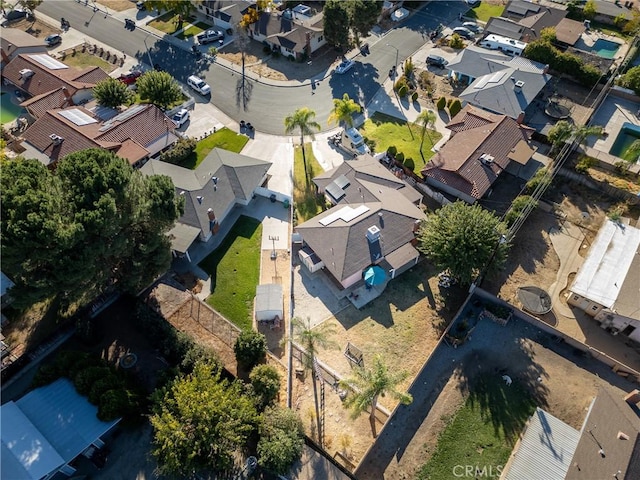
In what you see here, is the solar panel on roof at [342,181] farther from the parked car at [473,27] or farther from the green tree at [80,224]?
the parked car at [473,27]

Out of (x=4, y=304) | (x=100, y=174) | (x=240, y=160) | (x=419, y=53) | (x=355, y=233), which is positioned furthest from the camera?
(x=419, y=53)

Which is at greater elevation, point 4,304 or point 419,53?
point 419,53

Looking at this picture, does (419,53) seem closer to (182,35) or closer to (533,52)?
(533,52)

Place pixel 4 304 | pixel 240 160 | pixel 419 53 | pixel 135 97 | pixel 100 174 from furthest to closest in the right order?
pixel 419 53
pixel 135 97
pixel 240 160
pixel 4 304
pixel 100 174

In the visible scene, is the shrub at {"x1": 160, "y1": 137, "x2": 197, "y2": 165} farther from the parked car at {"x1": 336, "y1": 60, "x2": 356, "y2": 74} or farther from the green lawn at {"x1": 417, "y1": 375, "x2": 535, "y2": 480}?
the green lawn at {"x1": 417, "y1": 375, "x2": 535, "y2": 480}

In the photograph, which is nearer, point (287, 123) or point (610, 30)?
point (287, 123)

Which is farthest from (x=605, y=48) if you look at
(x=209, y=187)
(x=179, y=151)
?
(x=179, y=151)

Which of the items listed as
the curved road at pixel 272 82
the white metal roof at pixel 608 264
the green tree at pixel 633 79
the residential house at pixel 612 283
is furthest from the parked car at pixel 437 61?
the residential house at pixel 612 283

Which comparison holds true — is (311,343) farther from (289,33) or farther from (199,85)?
(289,33)

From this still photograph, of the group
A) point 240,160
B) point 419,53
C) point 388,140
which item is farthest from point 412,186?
point 419,53
